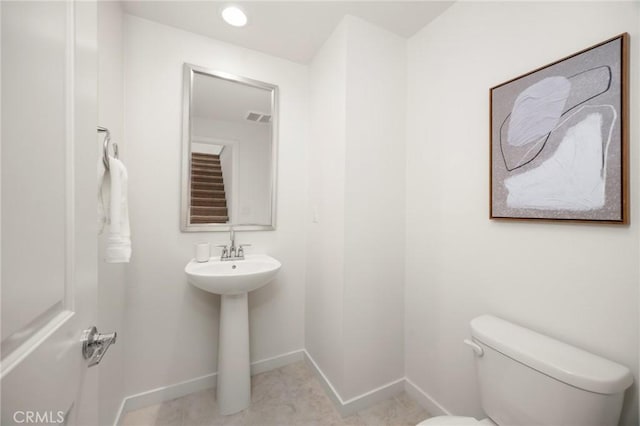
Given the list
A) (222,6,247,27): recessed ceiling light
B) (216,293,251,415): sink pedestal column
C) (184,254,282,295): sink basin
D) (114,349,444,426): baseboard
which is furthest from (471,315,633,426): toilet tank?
(222,6,247,27): recessed ceiling light

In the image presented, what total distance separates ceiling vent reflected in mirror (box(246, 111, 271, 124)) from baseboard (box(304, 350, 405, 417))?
1.79 meters

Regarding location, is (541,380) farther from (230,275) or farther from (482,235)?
(230,275)

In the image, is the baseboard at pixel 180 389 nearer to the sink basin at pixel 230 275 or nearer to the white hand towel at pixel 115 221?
the sink basin at pixel 230 275

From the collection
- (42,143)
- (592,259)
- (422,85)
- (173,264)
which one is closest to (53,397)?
(42,143)

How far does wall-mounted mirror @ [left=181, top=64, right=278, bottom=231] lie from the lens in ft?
5.25

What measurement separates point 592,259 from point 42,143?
151 cm

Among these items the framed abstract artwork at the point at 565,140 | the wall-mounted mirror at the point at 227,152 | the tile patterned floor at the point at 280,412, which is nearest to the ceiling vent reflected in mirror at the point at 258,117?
→ the wall-mounted mirror at the point at 227,152

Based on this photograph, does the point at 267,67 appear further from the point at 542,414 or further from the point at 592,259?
the point at 542,414

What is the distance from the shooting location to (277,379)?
1.74 m

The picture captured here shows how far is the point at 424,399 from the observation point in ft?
4.92

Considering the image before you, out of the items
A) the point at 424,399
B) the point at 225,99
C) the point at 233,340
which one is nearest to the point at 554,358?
the point at 424,399

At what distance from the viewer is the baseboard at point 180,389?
4.80 ft

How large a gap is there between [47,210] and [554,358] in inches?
55.3

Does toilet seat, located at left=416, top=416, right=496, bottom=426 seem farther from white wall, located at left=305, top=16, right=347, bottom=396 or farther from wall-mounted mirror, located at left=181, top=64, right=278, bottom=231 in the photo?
wall-mounted mirror, located at left=181, top=64, right=278, bottom=231
